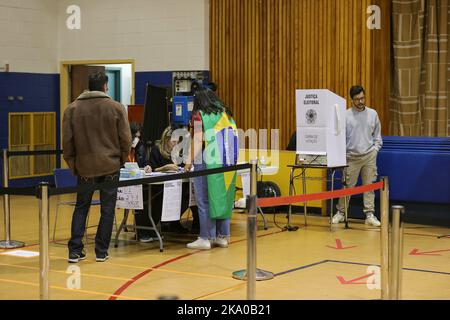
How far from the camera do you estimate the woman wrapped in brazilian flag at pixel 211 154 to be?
7.01 m

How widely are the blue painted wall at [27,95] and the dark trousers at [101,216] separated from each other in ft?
18.2

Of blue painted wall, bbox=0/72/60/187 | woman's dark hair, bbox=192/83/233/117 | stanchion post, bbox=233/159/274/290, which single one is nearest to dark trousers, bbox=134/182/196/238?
woman's dark hair, bbox=192/83/233/117

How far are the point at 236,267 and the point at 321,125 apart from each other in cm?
239

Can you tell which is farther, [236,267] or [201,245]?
[201,245]

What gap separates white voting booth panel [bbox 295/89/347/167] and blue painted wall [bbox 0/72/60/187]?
17.5ft

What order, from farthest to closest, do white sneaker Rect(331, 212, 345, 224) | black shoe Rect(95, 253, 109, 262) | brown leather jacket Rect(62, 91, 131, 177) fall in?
white sneaker Rect(331, 212, 345, 224) < black shoe Rect(95, 253, 109, 262) < brown leather jacket Rect(62, 91, 131, 177)

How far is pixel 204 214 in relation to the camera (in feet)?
23.2

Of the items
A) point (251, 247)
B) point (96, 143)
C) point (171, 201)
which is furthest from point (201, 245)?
point (251, 247)

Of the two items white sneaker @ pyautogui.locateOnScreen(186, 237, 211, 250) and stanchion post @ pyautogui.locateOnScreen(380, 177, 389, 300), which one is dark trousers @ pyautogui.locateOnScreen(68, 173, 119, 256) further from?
stanchion post @ pyautogui.locateOnScreen(380, 177, 389, 300)

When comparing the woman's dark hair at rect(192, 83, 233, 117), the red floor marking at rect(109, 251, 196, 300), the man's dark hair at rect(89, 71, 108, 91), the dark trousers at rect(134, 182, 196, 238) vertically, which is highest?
the man's dark hair at rect(89, 71, 108, 91)

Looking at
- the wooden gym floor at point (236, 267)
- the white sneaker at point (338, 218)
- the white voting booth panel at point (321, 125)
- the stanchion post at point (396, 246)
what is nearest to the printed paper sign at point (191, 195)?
the wooden gym floor at point (236, 267)

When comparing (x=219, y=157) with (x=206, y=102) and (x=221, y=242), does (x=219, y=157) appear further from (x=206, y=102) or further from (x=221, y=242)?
(x=221, y=242)

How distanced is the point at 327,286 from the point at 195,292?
983mm

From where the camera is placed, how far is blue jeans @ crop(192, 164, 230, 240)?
7.05 meters
